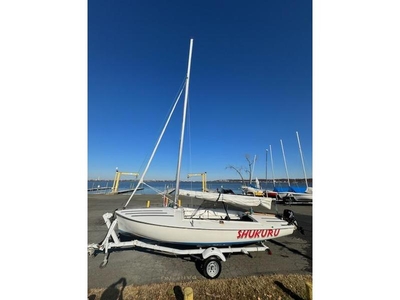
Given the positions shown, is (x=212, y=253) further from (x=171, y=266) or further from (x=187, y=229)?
(x=171, y=266)

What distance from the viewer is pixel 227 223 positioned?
3650mm

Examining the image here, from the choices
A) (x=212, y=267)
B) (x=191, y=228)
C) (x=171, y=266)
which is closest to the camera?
(x=212, y=267)

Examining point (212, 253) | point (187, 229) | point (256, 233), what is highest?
point (187, 229)

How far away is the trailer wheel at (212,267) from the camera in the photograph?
3264mm

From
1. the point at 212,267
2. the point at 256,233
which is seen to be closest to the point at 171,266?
the point at 212,267

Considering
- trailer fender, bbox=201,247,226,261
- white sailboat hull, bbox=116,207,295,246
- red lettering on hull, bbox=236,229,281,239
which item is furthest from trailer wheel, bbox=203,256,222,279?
red lettering on hull, bbox=236,229,281,239

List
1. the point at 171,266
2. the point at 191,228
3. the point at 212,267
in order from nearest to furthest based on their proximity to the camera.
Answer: the point at 212,267 < the point at 191,228 < the point at 171,266

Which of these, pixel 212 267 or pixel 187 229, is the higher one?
pixel 187 229

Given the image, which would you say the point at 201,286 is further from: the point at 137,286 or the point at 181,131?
the point at 181,131

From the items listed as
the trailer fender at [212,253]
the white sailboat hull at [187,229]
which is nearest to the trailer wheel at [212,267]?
the trailer fender at [212,253]

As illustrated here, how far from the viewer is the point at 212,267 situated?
10.9 feet

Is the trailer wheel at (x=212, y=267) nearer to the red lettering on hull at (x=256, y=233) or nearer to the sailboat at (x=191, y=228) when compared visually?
the sailboat at (x=191, y=228)
